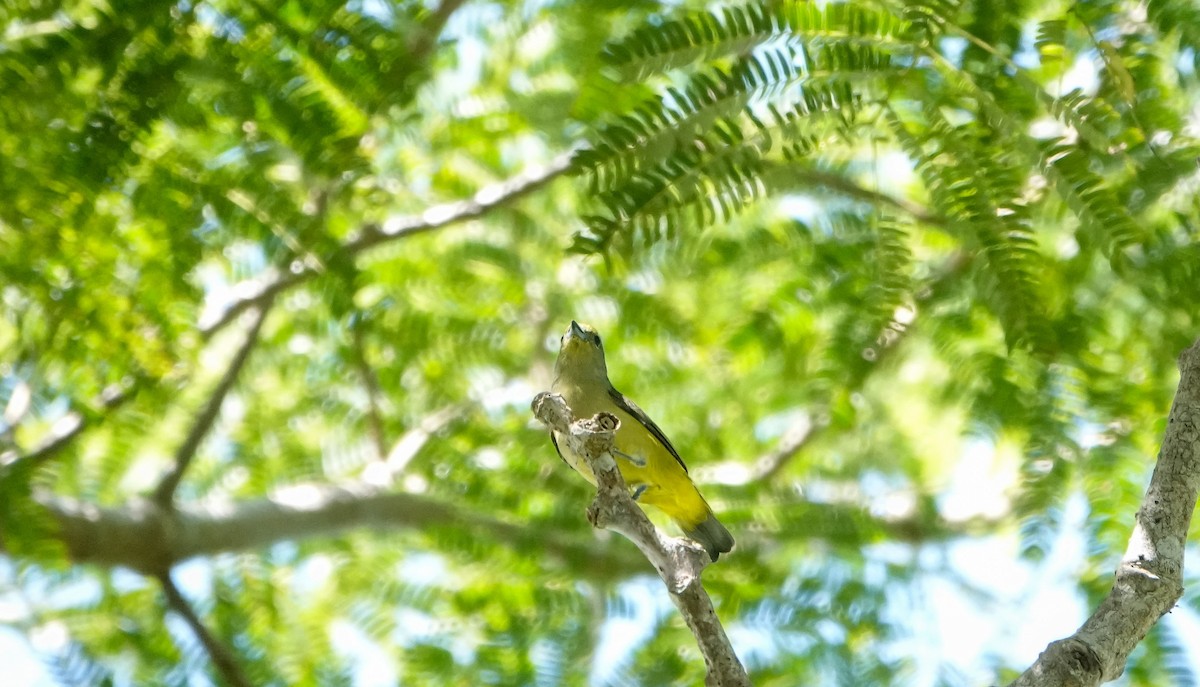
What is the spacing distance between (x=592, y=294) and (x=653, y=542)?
10.3ft

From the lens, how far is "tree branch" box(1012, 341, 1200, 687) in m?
1.82

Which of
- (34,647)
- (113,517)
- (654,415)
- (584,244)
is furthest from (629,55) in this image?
(654,415)

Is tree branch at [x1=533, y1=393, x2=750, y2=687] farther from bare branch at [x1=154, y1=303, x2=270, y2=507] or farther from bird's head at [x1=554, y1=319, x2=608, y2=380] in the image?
bare branch at [x1=154, y1=303, x2=270, y2=507]

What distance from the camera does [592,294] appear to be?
500cm

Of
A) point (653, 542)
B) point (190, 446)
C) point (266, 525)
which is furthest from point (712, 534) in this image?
point (190, 446)

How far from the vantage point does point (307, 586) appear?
5301 mm

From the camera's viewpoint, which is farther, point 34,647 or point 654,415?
point 654,415

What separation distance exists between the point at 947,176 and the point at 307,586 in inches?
154

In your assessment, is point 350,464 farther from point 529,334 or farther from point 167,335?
point 167,335

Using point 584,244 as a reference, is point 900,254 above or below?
above

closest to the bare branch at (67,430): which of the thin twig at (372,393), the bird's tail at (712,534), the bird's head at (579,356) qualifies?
the thin twig at (372,393)

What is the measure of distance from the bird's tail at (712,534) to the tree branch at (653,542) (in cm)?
161

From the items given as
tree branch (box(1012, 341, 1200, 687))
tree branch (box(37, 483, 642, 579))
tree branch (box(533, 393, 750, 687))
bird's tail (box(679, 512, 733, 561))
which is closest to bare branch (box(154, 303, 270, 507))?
tree branch (box(37, 483, 642, 579))

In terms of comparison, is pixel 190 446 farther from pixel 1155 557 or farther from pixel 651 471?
pixel 1155 557
